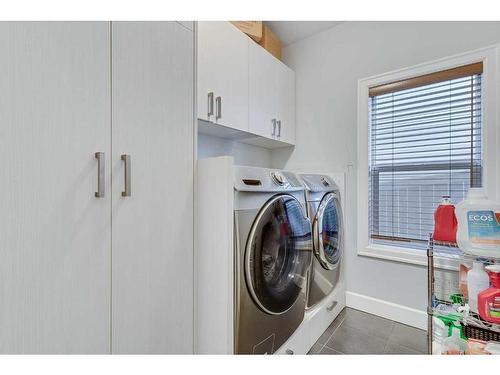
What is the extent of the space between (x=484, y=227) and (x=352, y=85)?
4.96ft

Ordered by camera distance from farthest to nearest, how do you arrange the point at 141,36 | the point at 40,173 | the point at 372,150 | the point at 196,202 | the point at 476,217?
the point at 372,150 → the point at 196,202 → the point at 476,217 → the point at 141,36 → the point at 40,173

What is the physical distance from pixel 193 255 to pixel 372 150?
5.72 ft

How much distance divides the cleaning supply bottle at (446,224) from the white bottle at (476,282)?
179 millimetres

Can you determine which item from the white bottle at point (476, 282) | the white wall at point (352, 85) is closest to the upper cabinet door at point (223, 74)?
the white wall at point (352, 85)

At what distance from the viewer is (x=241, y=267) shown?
1.20 meters

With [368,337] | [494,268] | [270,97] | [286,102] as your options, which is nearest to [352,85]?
[286,102]

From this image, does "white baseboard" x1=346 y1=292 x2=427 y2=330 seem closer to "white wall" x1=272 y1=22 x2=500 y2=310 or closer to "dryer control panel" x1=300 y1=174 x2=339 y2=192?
"white wall" x1=272 y1=22 x2=500 y2=310

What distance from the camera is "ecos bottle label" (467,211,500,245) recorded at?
1206 millimetres

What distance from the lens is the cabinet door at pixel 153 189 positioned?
1.05 meters

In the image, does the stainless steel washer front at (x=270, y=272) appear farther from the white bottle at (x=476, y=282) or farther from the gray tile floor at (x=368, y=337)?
the white bottle at (x=476, y=282)

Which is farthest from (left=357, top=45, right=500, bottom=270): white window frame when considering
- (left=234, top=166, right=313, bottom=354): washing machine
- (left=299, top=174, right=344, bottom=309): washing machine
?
(left=234, top=166, right=313, bottom=354): washing machine

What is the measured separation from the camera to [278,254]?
143 centimetres
